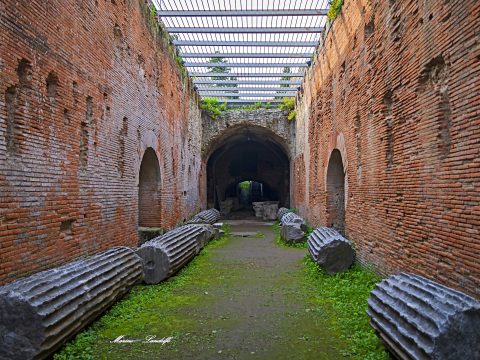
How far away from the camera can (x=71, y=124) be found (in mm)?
6234

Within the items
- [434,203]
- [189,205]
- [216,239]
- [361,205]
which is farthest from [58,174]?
[189,205]

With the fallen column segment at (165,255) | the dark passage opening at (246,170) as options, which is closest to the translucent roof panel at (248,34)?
the fallen column segment at (165,255)

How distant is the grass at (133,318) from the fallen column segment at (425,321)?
2392mm

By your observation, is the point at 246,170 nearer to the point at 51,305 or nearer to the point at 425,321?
the point at 51,305

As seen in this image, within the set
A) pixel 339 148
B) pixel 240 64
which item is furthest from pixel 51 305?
pixel 240 64

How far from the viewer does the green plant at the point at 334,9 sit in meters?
9.58

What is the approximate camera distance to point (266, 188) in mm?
30266

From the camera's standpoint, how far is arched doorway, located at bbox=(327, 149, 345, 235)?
1125cm

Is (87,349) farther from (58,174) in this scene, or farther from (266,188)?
(266,188)

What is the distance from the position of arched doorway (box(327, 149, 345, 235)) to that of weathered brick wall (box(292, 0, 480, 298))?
135 cm

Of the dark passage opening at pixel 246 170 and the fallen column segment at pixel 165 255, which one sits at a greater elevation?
the dark passage opening at pixel 246 170

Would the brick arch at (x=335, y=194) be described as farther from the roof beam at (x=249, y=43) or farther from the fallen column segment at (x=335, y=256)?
the roof beam at (x=249, y=43)

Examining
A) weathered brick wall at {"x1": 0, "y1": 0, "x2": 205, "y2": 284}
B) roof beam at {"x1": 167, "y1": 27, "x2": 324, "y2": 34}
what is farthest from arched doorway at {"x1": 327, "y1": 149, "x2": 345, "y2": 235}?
weathered brick wall at {"x1": 0, "y1": 0, "x2": 205, "y2": 284}

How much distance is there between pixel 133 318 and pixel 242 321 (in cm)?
140
